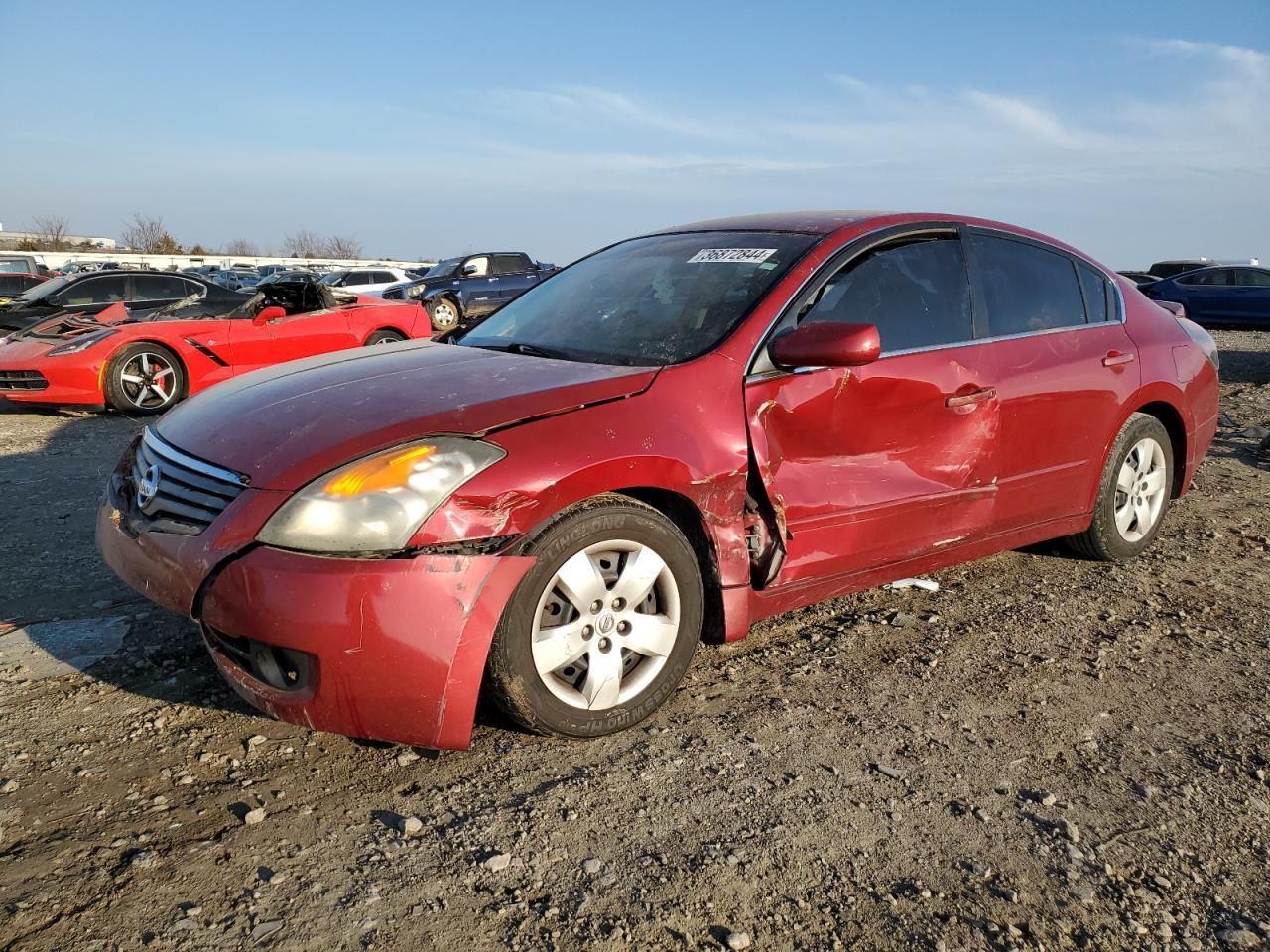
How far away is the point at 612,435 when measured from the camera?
295cm

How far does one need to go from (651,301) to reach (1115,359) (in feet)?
7.11

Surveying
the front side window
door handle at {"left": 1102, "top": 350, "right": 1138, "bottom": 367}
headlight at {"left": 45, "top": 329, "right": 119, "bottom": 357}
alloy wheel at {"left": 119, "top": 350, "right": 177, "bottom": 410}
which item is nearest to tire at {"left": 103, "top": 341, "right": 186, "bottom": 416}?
alloy wheel at {"left": 119, "top": 350, "right": 177, "bottom": 410}

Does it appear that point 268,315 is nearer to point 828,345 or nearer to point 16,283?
point 828,345

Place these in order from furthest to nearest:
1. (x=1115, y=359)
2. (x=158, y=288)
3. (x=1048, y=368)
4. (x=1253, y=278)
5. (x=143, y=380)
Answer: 1. (x=1253, y=278)
2. (x=158, y=288)
3. (x=143, y=380)
4. (x=1115, y=359)
5. (x=1048, y=368)

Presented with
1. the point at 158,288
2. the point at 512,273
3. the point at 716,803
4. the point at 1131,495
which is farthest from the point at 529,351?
the point at 512,273

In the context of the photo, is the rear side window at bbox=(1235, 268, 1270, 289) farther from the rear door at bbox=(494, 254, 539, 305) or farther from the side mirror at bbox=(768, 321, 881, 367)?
the side mirror at bbox=(768, 321, 881, 367)

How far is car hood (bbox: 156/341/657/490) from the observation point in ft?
9.14

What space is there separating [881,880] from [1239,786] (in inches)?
46.9

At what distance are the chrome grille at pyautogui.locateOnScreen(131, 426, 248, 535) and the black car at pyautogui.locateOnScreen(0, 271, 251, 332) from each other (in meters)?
10.3

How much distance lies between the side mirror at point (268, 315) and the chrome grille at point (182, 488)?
7.03 m

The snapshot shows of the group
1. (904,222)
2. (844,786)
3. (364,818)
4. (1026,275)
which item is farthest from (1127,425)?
(364,818)

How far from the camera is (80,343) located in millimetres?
9430

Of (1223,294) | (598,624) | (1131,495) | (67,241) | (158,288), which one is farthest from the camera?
(67,241)

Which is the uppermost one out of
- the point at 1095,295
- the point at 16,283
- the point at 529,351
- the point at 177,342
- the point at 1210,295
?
the point at 1095,295
